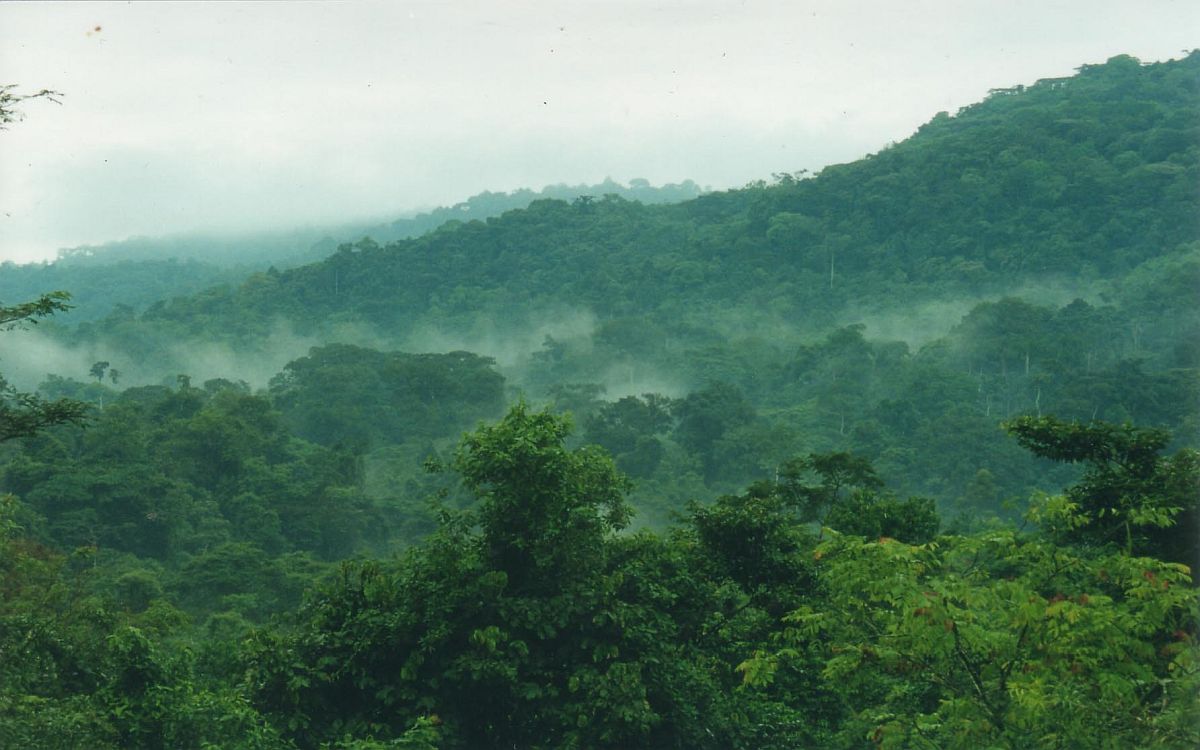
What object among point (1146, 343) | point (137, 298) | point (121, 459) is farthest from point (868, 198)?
point (137, 298)

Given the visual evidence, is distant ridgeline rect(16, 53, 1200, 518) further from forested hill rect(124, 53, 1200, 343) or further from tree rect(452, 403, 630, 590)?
tree rect(452, 403, 630, 590)

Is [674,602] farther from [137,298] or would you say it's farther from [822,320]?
[137,298]

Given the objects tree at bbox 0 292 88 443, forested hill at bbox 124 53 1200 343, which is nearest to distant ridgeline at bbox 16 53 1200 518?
forested hill at bbox 124 53 1200 343

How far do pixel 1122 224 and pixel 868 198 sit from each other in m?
15.1

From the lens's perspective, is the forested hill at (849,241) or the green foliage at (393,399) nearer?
the green foliage at (393,399)

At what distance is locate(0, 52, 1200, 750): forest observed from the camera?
8719 millimetres

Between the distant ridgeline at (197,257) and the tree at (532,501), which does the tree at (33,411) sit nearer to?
the tree at (532,501)

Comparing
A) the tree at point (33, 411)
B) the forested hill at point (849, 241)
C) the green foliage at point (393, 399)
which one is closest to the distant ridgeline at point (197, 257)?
the forested hill at point (849, 241)

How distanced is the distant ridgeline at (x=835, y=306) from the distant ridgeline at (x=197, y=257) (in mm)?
13691

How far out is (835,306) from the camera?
234 feet

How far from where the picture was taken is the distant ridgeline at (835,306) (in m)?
47.9

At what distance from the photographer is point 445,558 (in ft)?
36.6

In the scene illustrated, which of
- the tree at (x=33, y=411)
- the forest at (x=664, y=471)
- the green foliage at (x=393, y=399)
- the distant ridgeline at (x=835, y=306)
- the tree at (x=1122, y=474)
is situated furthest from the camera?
the green foliage at (x=393, y=399)

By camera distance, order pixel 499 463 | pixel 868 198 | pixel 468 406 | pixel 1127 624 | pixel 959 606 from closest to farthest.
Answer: pixel 1127 624, pixel 959 606, pixel 499 463, pixel 468 406, pixel 868 198
